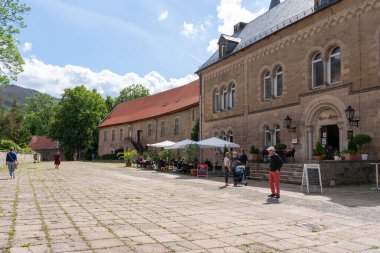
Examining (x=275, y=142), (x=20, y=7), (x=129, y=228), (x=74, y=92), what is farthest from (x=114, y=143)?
(x=129, y=228)

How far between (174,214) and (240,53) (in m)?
20.4

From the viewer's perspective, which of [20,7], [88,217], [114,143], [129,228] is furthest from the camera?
[114,143]

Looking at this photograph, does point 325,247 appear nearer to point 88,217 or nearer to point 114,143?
point 88,217

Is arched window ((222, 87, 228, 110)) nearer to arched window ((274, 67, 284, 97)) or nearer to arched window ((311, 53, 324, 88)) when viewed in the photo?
arched window ((274, 67, 284, 97))

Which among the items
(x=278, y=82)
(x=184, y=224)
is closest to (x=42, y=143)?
(x=278, y=82)

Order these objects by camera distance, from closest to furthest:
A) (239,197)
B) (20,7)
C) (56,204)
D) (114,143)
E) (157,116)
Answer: (56,204) < (239,197) < (20,7) < (157,116) < (114,143)

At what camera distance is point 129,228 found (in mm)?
6691

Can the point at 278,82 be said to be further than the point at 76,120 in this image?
Result: No

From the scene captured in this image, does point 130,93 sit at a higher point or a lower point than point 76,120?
higher

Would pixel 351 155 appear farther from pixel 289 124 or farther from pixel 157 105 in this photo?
pixel 157 105

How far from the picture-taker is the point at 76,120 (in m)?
62.9

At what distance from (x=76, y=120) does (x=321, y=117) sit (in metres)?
50.8

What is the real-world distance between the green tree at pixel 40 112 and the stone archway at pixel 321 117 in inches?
3432

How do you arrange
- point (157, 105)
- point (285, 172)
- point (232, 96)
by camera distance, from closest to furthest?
point (285, 172)
point (232, 96)
point (157, 105)
